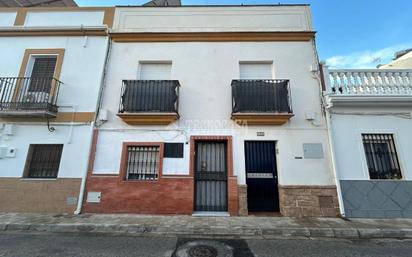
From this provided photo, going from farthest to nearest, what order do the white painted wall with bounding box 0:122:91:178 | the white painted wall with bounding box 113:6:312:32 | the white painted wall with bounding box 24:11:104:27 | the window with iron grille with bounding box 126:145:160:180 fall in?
the white painted wall with bounding box 24:11:104:27 < the white painted wall with bounding box 113:6:312:32 < the window with iron grille with bounding box 126:145:160:180 < the white painted wall with bounding box 0:122:91:178

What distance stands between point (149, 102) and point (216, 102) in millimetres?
2265

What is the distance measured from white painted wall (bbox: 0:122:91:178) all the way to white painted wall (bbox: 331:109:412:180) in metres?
8.20

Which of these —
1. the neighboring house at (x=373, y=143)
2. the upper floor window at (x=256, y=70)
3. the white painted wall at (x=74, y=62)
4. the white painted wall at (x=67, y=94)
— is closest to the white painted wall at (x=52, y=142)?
the white painted wall at (x=67, y=94)

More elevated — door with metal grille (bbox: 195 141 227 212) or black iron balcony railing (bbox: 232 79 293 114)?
black iron balcony railing (bbox: 232 79 293 114)

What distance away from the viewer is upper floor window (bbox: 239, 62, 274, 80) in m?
7.30

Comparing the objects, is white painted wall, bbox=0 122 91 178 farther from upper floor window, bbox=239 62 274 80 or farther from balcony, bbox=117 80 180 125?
upper floor window, bbox=239 62 274 80

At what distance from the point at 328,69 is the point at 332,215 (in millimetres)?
4760

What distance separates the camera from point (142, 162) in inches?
263

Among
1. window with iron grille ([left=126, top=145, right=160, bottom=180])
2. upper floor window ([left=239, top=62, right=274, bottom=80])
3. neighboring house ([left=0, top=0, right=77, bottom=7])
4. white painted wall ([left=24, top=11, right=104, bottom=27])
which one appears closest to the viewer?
window with iron grille ([left=126, top=145, right=160, bottom=180])

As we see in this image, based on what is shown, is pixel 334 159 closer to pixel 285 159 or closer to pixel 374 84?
pixel 285 159

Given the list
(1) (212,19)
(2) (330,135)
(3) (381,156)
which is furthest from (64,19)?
(3) (381,156)

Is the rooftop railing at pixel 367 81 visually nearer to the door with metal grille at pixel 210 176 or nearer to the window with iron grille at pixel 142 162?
the door with metal grille at pixel 210 176

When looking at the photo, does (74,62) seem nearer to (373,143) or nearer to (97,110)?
(97,110)

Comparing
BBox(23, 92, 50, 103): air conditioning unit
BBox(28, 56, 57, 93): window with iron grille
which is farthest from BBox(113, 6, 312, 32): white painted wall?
BBox(23, 92, 50, 103): air conditioning unit
